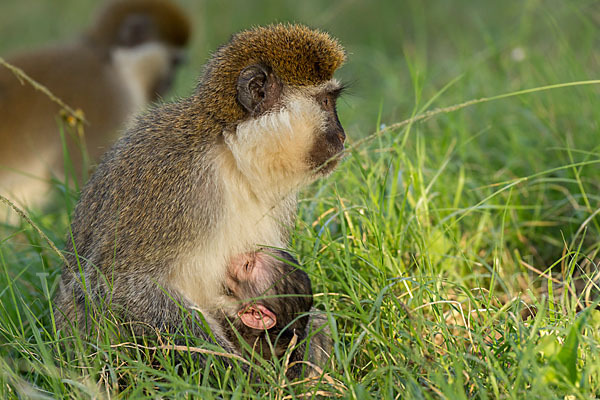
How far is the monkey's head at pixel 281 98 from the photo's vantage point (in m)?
2.66

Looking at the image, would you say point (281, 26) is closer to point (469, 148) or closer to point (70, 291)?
point (70, 291)

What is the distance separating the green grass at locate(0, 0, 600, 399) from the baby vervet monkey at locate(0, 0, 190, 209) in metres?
0.96

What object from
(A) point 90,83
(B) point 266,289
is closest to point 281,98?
(B) point 266,289

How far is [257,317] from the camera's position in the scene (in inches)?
112

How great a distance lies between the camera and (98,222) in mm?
2820

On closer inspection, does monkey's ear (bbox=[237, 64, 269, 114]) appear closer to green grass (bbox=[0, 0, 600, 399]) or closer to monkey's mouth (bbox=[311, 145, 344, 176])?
monkey's mouth (bbox=[311, 145, 344, 176])

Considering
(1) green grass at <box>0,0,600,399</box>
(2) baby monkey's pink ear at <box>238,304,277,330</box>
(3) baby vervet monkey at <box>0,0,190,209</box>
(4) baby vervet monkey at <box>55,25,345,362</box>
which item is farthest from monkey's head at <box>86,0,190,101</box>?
(2) baby monkey's pink ear at <box>238,304,277,330</box>

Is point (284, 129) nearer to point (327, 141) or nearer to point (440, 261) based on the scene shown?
point (327, 141)

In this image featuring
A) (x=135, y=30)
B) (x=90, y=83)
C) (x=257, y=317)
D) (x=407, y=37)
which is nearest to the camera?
(x=257, y=317)

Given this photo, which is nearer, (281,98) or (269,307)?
(281,98)

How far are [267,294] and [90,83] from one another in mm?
3568

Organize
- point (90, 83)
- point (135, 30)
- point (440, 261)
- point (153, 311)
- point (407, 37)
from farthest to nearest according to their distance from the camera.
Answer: point (407, 37), point (135, 30), point (90, 83), point (440, 261), point (153, 311)

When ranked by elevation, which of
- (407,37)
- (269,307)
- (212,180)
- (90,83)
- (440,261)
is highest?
(90,83)

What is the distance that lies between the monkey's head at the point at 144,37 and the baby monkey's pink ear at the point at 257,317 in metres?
3.87
